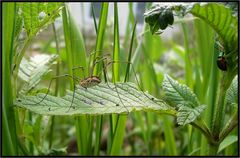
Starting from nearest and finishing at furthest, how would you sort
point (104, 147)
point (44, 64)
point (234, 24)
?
point (234, 24), point (44, 64), point (104, 147)

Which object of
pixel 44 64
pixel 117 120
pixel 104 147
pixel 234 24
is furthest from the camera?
pixel 104 147

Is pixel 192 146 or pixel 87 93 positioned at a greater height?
pixel 87 93

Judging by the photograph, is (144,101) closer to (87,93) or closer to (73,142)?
(87,93)

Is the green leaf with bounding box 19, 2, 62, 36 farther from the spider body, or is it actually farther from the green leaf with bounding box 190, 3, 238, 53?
the green leaf with bounding box 190, 3, 238, 53

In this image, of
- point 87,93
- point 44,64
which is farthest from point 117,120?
point 44,64

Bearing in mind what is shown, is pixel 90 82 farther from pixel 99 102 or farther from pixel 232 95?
pixel 232 95

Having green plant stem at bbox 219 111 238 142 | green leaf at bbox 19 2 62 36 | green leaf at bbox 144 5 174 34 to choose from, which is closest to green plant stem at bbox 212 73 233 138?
green plant stem at bbox 219 111 238 142

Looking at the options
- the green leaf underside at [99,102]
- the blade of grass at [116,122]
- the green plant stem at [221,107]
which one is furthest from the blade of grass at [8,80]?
the green plant stem at [221,107]
